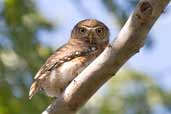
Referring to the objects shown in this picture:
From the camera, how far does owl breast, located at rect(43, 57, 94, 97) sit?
4445 millimetres

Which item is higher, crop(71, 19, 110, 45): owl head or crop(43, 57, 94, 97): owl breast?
crop(43, 57, 94, 97): owl breast

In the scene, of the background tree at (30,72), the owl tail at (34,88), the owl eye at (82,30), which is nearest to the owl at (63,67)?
the owl tail at (34,88)

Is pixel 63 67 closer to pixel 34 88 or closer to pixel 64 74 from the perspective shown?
pixel 64 74

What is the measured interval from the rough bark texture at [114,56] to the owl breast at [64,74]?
93 centimetres

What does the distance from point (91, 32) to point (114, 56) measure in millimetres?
2325

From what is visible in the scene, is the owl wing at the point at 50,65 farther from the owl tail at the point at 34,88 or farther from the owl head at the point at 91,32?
the owl head at the point at 91,32

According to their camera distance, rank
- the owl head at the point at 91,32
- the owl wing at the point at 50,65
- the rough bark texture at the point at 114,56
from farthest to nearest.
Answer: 1. the owl head at the point at 91,32
2. the owl wing at the point at 50,65
3. the rough bark texture at the point at 114,56

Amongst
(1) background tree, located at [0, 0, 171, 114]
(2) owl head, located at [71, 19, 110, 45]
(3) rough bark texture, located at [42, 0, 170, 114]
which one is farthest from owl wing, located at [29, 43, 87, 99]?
(3) rough bark texture, located at [42, 0, 170, 114]

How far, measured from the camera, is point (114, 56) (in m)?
3.23

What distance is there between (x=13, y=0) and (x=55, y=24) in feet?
2.91

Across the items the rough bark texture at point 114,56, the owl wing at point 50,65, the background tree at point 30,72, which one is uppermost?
the rough bark texture at point 114,56

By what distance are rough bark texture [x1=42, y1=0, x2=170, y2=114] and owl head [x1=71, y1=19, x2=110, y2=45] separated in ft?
6.03

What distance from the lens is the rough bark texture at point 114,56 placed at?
3061 millimetres

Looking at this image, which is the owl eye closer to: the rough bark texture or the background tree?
the background tree
